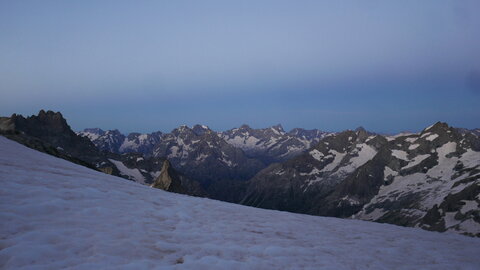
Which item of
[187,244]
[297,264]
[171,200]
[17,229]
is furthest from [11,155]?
[297,264]

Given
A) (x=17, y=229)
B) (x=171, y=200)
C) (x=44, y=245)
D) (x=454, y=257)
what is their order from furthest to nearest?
(x=171, y=200)
(x=454, y=257)
(x=17, y=229)
(x=44, y=245)

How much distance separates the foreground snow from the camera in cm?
1023

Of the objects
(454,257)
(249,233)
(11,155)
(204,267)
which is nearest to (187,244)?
(204,267)

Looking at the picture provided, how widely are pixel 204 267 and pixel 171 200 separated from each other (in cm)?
993

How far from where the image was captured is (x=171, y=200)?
20109 millimetres

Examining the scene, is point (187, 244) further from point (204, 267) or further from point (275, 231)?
point (275, 231)

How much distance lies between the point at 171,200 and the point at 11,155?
10116mm

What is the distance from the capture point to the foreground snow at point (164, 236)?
403 inches

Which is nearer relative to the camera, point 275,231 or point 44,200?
point 44,200

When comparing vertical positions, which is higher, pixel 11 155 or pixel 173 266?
pixel 11 155

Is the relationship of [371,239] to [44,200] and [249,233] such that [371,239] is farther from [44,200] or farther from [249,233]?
[44,200]

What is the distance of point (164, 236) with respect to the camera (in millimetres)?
12844

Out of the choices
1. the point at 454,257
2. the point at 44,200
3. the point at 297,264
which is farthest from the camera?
the point at 454,257

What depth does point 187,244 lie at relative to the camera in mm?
12359
